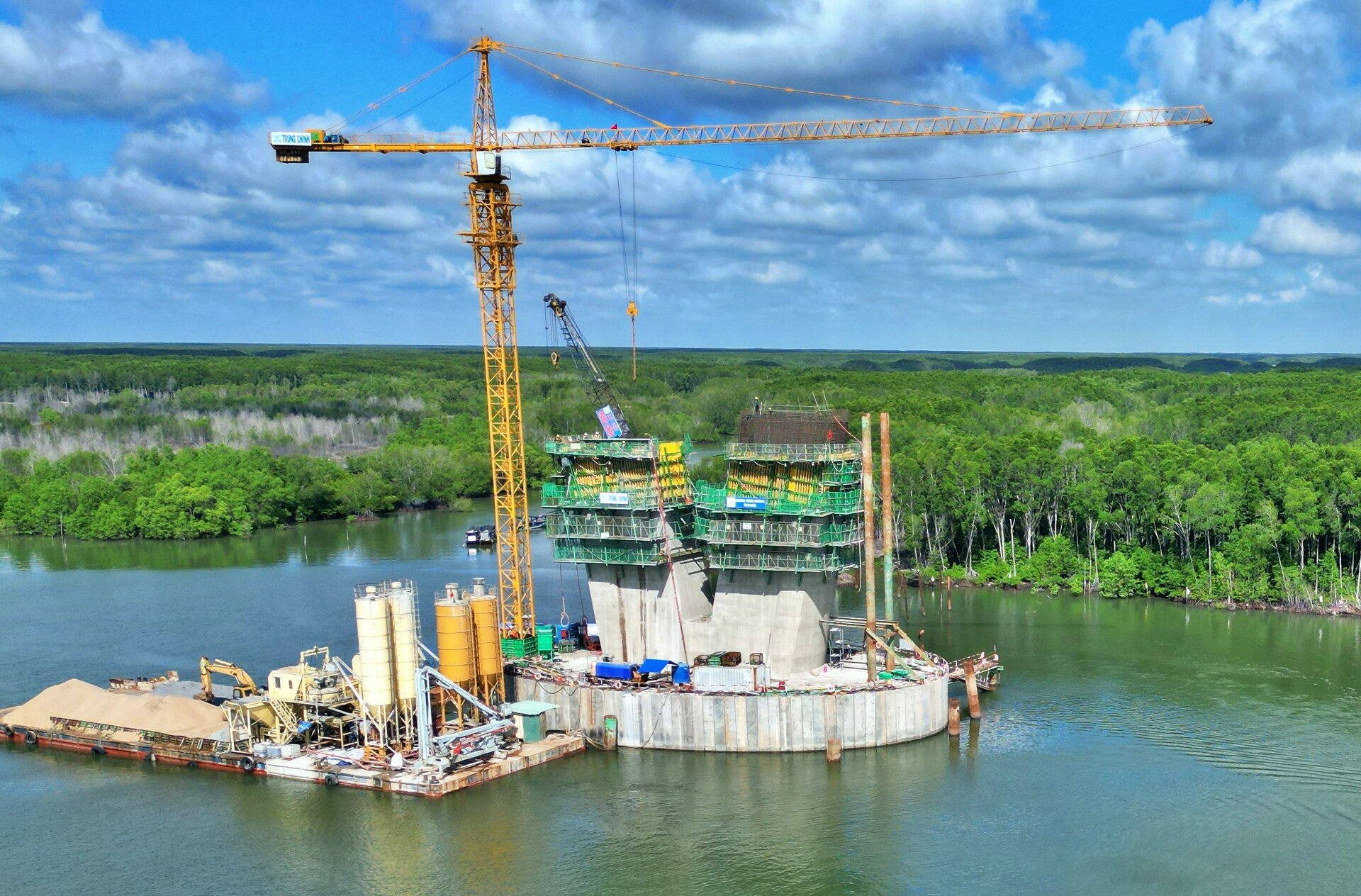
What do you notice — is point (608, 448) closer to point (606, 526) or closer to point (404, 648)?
point (606, 526)

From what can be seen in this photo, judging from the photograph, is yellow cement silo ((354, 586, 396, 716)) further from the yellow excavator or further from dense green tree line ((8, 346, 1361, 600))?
dense green tree line ((8, 346, 1361, 600))

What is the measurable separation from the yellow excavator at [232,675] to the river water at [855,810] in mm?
5658

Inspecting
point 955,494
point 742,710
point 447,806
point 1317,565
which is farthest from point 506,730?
point 1317,565

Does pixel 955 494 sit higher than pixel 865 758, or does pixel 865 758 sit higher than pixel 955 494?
pixel 955 494

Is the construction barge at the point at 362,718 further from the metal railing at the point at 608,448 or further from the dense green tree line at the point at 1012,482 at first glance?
the dense green tree line at the point at 1012,482

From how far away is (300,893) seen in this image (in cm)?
4672

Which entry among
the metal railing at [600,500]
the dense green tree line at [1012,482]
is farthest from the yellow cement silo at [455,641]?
the dense green tree line at [1012,482]

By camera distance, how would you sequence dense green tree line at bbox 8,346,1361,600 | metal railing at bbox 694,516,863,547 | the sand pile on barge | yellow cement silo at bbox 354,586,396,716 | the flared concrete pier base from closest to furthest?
yellow cement silo at bbox 354,586,396,716, the flared concrete pier base, the sand pile on barge, metal railing at bbox 694,516,863,547, dense green tree line at bbox 8,346,1361,600

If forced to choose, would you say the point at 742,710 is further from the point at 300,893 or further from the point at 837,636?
the point at 300,893

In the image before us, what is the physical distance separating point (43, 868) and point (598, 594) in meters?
28.7

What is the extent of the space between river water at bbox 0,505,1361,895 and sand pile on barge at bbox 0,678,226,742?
1.84 metres

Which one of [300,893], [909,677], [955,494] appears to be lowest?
[300,893]

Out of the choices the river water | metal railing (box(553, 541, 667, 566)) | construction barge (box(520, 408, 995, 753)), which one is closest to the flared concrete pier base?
construction barge (box(520, 408, 995, 753))

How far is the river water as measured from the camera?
155 ft
